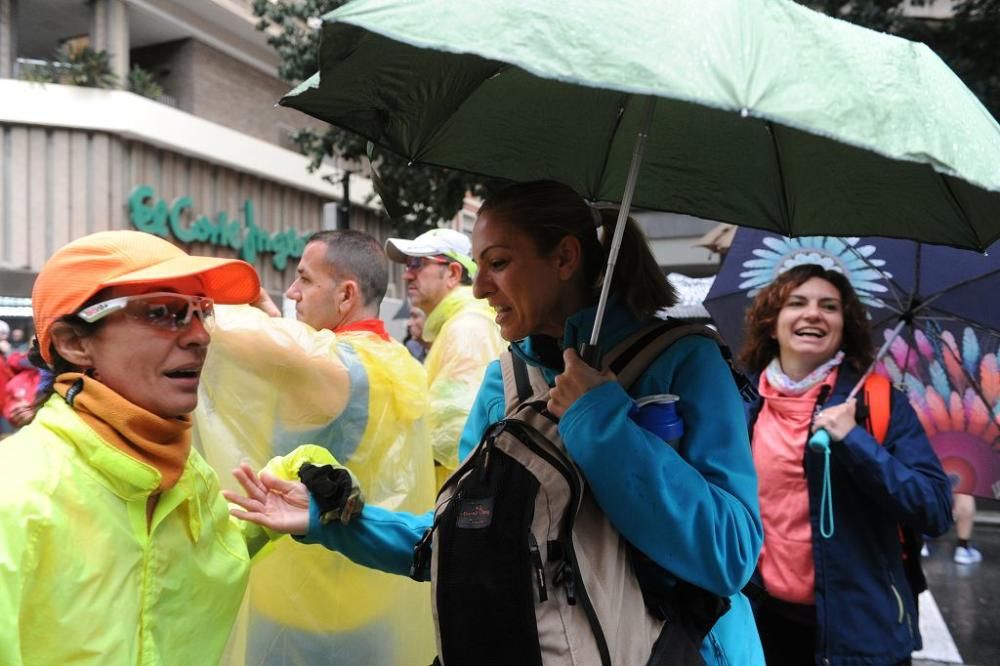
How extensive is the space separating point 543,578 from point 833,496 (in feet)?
5.95

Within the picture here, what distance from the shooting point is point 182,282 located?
1811 millimetres

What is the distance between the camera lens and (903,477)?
2.80m

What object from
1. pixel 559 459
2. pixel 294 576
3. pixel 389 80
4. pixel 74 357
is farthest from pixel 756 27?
pixel 294 576

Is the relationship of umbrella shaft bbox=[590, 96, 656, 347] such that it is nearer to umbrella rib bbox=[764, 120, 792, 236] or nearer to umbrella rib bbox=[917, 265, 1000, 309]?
umbrella rib bbox=[764, 120, 792, 236]

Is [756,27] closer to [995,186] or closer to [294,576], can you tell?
[995,186]

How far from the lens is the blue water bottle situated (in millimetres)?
1688

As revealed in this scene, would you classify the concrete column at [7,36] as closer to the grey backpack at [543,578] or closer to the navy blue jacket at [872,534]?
the navy blue jacket at [872,534]

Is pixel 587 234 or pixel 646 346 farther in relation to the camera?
pixel 587 234

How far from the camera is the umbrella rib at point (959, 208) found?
6.50 ft

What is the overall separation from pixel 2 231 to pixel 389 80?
57.3ft

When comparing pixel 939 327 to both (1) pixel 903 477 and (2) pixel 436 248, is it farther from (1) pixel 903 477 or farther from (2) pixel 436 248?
(2) pixel 436 248

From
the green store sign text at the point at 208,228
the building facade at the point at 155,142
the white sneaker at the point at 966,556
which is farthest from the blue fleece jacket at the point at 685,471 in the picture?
the green store sign text at the point at 208,228

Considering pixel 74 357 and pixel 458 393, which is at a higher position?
pixel 74 357

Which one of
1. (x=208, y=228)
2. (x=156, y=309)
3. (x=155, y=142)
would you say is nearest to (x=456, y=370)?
(x=156, y=309)
